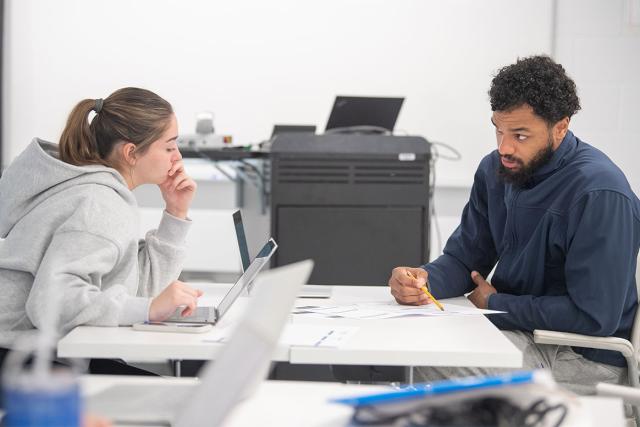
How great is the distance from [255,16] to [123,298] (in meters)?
3.48

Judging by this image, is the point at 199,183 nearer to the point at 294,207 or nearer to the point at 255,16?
the point at 255,16

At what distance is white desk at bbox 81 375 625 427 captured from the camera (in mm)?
1099

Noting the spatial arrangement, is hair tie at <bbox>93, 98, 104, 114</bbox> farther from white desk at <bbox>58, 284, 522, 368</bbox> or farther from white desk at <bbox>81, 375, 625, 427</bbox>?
white desk at <bbox>81, 375, 625, 427</bbox>

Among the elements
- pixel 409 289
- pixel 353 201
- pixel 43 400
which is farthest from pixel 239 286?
pixel 353 201

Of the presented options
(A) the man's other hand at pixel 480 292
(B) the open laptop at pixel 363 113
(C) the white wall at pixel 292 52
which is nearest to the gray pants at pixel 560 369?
(A) the man's other hand at pixel 480 292

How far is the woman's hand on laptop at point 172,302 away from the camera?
5.63 feet

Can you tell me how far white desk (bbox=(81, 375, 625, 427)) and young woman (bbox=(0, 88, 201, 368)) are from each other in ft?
1.29

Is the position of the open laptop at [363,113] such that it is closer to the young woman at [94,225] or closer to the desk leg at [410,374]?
the young woman at [94,225]

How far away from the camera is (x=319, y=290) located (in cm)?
236

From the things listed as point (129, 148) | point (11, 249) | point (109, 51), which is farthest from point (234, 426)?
point (109, 51)

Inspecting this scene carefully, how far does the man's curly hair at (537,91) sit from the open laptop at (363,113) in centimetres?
125

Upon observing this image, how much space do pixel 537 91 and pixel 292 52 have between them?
2.93 metres

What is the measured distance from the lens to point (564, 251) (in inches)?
86.2

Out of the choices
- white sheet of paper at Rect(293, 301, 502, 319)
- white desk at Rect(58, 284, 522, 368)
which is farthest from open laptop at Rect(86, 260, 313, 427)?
white sheet of paper at Rect(293, 301, 502, 319)
